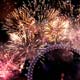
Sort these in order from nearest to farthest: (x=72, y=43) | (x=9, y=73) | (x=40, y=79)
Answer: (x=40, y=79) → (x=9, y=73) → (x=72, y=43)

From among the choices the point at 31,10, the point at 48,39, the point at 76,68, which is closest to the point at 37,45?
the point at 48,39

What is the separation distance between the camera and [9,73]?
6.15 feet

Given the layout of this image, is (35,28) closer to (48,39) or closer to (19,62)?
(48,39)

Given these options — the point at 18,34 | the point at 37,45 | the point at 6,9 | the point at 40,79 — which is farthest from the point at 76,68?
the point at 6,9

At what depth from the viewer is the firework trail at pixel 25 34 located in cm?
190

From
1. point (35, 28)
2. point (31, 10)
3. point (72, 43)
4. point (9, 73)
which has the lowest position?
point (9, 73)

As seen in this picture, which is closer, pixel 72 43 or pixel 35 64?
pixel 35 64

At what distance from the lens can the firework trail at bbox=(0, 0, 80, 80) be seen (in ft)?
6.22

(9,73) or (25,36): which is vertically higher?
(25,36)

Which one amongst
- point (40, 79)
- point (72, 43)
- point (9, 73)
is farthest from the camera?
point (72, 43)

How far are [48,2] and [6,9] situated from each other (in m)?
0.31

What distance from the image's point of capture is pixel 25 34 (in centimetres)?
193

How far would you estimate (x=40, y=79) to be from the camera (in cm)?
162

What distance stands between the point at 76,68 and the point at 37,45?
1.20 feet
